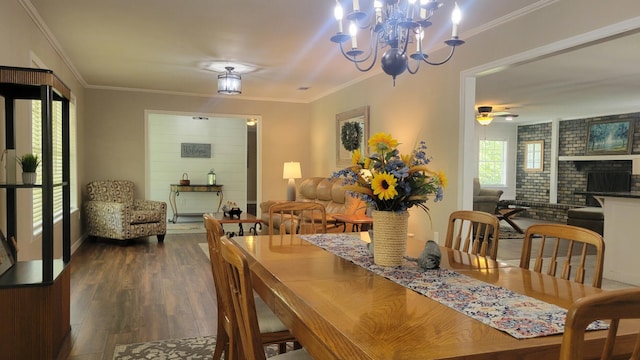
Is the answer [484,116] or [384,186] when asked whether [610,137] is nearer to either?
[484,116]

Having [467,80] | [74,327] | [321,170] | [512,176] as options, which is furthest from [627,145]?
[74,327]

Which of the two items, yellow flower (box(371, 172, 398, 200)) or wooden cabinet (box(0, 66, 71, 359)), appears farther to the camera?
wooden cabinet (box(0, 66, 71, 359))

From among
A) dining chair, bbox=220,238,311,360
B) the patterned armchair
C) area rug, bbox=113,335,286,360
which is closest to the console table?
the patterned armchair

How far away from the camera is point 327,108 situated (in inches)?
305

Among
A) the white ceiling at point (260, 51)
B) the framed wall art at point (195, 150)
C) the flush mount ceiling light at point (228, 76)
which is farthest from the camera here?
the framed wall art at point (195, 150)

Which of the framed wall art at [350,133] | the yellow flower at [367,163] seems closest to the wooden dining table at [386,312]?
the yellow flower at [367,163]

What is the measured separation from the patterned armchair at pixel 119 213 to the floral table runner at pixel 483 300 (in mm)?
5246

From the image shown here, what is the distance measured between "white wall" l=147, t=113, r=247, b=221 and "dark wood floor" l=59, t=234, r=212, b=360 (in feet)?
12.4

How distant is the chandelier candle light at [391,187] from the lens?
71.6 inches

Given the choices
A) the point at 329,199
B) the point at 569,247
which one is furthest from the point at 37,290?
the point at 329,199

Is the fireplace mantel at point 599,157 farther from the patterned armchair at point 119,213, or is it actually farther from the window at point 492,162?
the patterned armchair at point 119,213

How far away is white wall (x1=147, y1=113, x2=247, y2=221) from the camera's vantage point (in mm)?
9930

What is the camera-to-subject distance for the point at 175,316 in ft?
11.5

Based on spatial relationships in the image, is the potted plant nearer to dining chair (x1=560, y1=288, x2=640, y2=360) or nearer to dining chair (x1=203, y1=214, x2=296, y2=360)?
dining chair (x1=203, y1=214, x2=296, y2=360)
